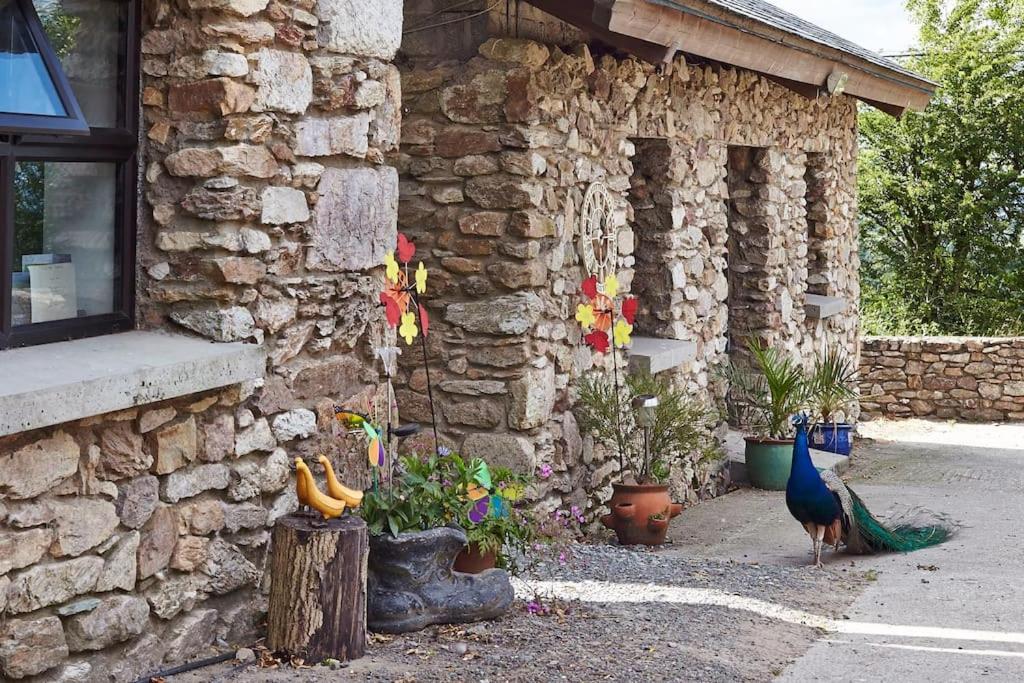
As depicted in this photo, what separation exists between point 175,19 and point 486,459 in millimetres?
3076

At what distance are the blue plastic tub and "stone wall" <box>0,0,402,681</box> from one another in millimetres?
6613

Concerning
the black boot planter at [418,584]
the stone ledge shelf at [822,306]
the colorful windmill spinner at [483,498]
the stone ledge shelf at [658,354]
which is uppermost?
the stone ledge shelf at [822,306]

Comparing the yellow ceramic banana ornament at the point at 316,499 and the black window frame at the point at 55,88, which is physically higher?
the black window frame at the point at 55,88

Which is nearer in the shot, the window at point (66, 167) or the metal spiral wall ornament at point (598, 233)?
the window at point (66, 167)

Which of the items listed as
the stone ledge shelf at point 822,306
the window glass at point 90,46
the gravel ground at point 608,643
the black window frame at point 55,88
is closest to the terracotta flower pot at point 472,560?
the gravel ground at point 608,643

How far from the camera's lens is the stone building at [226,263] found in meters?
3.62

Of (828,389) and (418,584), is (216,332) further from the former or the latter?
(828,389)

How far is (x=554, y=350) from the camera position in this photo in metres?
6.83

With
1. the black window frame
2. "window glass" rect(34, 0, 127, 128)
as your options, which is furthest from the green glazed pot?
the black window frame

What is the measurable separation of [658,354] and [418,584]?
352 centimetres

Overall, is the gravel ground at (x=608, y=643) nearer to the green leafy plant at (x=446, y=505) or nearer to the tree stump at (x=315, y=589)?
the tree stump at (x=315, y=589)

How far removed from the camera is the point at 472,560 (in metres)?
4.82

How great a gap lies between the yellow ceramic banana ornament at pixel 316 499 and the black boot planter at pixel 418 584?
0.33m

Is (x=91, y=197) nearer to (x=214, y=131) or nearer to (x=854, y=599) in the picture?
(x=214, y=131)
